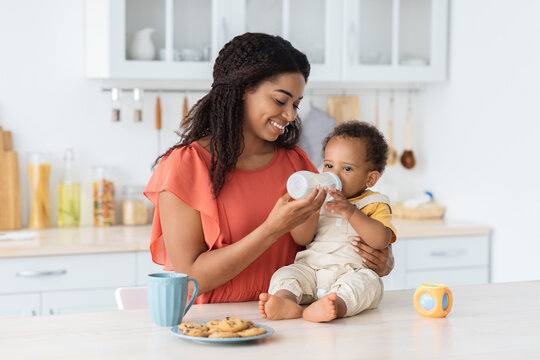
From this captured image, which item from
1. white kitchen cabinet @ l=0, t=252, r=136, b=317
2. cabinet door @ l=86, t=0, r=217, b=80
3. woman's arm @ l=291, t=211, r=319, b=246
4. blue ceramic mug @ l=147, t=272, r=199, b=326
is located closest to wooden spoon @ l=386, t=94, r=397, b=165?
cabinet door @ l=86, t=0, r=217, b=80

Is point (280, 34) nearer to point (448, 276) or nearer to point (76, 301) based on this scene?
point (448, 276)

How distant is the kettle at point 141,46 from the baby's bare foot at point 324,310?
199 centimetres

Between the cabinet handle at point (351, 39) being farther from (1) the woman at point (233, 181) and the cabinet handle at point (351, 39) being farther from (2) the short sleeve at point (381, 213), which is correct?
(2) the short sleeve at point (381, 213)

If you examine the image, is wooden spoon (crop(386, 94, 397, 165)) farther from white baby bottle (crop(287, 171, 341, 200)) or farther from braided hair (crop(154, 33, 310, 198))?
white baby bottle (crop(287, 171, 341, 200))

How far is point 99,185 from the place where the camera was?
10.8ft

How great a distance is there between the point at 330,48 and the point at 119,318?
7.33ft

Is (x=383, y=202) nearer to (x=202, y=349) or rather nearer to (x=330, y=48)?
(x=202, y=349)

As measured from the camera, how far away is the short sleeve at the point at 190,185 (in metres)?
1.69

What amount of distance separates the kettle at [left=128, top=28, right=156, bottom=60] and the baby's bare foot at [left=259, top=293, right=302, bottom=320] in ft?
6.40

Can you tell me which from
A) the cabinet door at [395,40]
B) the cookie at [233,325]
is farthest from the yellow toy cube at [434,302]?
the cabinet door at [395,40]

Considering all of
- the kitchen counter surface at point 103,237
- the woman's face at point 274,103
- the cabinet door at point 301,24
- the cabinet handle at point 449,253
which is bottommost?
the cabinet handle at point 449,253

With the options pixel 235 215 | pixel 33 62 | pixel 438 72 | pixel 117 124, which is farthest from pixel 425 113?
pixel 235 215

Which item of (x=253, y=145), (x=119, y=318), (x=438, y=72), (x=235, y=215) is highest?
(x=438, y=72)

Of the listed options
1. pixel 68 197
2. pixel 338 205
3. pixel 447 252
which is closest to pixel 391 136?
pixel 447 252
